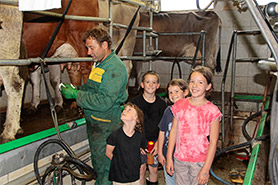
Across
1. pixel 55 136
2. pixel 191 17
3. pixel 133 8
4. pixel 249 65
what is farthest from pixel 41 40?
pixel 249 65

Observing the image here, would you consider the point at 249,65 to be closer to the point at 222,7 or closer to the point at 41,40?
the point at 222,7

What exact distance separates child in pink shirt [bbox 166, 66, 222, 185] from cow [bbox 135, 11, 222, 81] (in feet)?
17.5

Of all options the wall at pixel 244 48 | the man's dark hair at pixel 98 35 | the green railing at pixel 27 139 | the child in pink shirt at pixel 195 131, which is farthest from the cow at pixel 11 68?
the wall at pixel 244 48

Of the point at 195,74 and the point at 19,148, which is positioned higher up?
the point at 195,74

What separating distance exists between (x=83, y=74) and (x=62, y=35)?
2.08ft

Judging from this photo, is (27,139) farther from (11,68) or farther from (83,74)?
(83,74)

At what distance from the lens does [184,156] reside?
1840 mm

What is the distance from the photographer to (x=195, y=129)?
1.82m

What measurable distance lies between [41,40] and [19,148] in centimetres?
152

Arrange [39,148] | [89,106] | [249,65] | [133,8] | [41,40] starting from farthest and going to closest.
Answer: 1. [249,65]
2. [133,8]
3. [41,40]
4. [39,148]
5. [89,106]

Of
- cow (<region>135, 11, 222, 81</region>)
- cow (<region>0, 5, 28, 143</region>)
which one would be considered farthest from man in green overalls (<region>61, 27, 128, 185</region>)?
cow (<region>135, 11, 222, 81</region>)

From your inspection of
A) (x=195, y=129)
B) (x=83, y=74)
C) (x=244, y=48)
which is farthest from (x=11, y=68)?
(x=244, y=48)

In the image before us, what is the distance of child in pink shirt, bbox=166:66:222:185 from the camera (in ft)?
5.87

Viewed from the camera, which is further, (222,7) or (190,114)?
(222,7)
